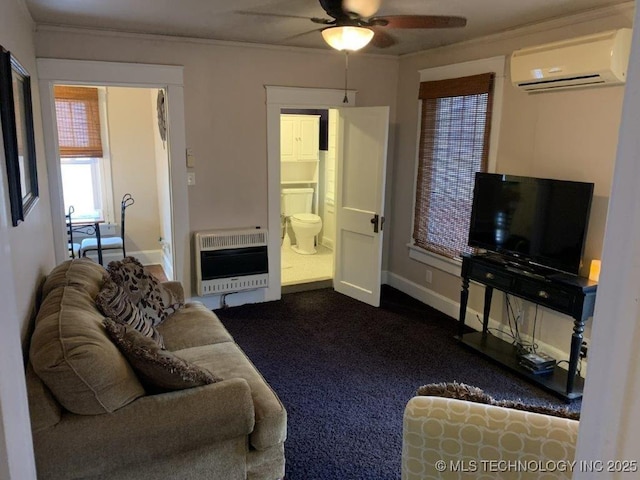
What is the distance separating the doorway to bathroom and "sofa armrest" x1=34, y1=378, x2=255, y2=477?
3.98 metres

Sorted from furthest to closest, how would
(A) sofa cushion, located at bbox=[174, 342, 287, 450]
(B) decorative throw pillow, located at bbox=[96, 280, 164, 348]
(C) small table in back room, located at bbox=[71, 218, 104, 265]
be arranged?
(C) small table in back room, located at bbox=[71, 218, 104, 265]
(B) decorative throw pillow, located at bbox=[96, 280, 164, 348]
(A) sofa cushion, located at bbox=[174, 342, 287, 450]

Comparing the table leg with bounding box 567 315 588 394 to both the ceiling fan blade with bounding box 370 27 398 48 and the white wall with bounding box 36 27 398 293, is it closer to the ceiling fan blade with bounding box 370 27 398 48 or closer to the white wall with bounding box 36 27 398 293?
the ceiling fan blade with bounding box 370 27 398 48

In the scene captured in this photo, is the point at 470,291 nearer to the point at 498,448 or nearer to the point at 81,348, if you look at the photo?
the point at 498,448

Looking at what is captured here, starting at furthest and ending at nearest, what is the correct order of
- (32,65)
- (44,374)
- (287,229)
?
(287,229) → (32,65) → (44,374)

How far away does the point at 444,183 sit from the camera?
4.38m

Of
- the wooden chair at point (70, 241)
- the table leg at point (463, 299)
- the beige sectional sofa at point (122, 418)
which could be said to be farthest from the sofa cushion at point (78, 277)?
the table leg at point (463, 299)

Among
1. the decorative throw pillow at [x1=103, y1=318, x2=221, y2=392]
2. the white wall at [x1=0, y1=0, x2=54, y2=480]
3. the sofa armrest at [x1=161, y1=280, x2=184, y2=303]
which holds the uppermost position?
Answer: the white wall at [x1=0, y1=0, x2=54, y2=480]

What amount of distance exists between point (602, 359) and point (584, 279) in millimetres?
2758

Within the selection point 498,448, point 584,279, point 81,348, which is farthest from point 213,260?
point 498,448

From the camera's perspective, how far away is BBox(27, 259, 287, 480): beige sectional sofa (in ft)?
5.63

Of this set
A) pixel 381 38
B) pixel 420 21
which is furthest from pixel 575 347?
pixel 381 38

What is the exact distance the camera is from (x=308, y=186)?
701 cm

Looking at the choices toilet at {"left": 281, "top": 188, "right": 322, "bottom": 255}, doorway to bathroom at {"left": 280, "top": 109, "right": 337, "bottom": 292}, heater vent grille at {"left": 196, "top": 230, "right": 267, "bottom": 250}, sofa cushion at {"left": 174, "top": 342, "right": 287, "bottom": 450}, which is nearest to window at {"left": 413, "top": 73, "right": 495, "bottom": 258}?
heater vent grille at {"left": 196, "top": 230, "right": 267, "bottom": 250}

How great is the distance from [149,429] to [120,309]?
0.88m
